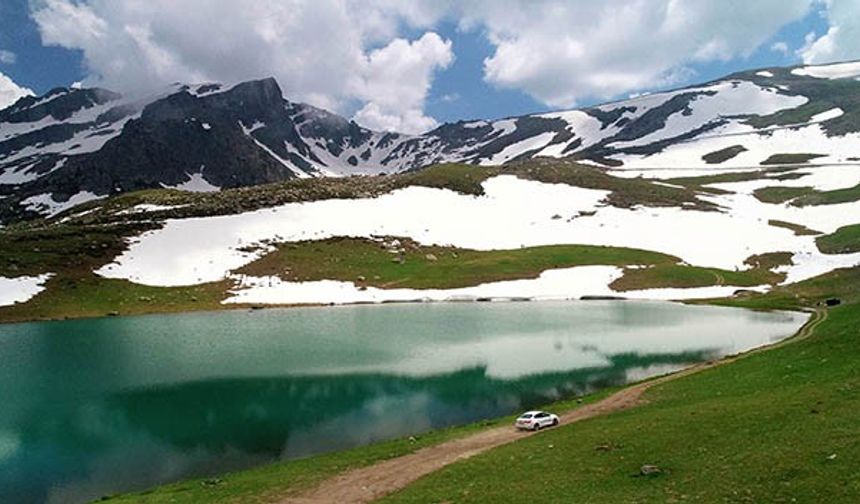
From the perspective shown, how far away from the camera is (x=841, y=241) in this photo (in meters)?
121

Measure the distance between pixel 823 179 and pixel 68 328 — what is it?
7731 inches

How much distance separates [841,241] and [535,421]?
11281 centimetres

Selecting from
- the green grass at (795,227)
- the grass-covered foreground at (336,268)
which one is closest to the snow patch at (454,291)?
the grass-covered foreground at (336,268)

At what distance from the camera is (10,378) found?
52.8 m

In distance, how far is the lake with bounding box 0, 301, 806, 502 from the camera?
117 feet

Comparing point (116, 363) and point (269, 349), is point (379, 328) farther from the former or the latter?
point (116, 363)

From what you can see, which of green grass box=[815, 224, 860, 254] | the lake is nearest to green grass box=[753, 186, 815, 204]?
green grass box=[815, 224, 860, 254]

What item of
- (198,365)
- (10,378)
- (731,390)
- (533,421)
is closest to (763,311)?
(731,390)

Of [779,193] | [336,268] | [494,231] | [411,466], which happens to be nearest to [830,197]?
[779,193]

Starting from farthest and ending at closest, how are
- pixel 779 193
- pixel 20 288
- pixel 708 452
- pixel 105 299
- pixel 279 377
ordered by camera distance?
pixel 779 193, pixel 105 299, pixel 20 288, pixel 279 377, pixel 708 452

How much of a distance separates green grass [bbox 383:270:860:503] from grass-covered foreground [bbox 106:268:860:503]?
5cm

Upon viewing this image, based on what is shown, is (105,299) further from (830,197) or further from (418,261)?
(830,197)

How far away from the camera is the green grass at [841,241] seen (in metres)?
116

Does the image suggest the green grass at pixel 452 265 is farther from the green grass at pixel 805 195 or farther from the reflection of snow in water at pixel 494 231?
the green grass at pixel 805 195
